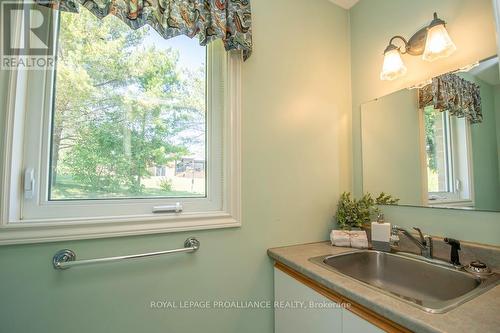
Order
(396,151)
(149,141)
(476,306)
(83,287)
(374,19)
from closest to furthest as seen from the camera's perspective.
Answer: (476,306)
(83,287)
(149,141)
(396,151)
(374,19)

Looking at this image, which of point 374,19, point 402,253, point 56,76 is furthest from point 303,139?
point 56,76

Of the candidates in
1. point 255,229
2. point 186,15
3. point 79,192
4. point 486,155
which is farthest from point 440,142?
point 79,192

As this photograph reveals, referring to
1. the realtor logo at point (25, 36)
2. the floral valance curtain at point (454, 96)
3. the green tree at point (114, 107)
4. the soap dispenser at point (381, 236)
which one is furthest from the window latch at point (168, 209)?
the floral valance curtain at point (454, 96)

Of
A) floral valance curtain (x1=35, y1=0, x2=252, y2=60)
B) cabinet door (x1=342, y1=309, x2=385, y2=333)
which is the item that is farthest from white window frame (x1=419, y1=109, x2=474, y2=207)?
Result: floral valance curtain (x1=35, y1=0, x2=252, y2=60)

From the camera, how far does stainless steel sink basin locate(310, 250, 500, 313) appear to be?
0.83 meters

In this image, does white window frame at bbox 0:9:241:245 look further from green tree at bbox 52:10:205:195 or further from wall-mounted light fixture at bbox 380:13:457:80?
wall-mounted light fixture at bbox 380:13:457:80

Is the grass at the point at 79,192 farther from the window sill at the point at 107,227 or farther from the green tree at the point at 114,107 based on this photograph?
the window sill at the point at 107,227

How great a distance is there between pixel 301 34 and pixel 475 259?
146 centimetres

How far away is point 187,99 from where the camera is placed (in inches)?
46.5

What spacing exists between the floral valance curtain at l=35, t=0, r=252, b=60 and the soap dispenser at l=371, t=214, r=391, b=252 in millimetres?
1156

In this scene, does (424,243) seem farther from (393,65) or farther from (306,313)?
(393,65)

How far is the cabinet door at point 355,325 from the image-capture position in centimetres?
69

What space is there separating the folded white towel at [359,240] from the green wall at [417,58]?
0.23 meters

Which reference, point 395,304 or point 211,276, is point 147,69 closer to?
point 211,276
